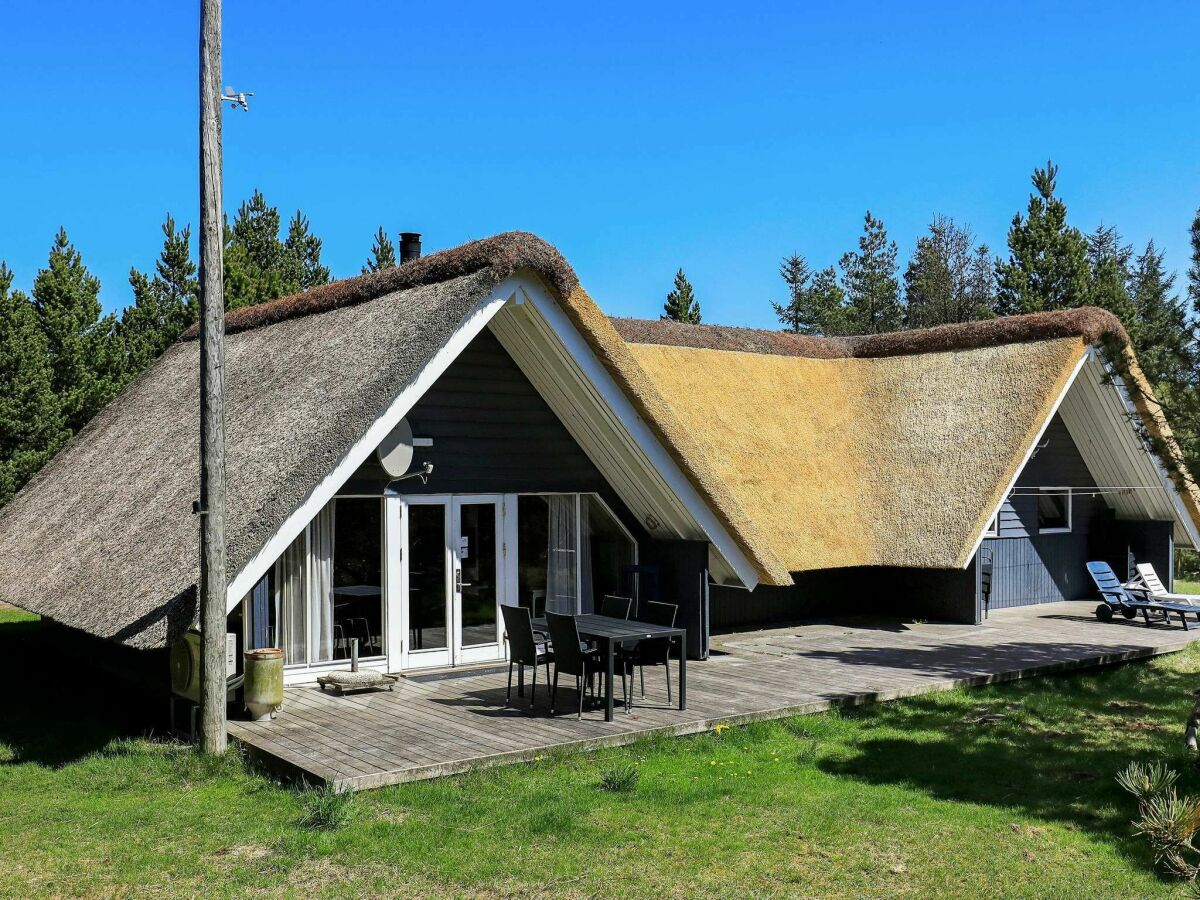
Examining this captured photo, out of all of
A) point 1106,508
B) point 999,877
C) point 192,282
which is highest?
point 192,282

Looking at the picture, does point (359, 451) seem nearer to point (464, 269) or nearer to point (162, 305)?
point (464, 269)

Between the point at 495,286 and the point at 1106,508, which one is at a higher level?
the point at 495,286

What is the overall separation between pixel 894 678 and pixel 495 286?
5649 millimetres

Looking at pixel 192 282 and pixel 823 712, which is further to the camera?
pixel 192 282

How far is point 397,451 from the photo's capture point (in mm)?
11008

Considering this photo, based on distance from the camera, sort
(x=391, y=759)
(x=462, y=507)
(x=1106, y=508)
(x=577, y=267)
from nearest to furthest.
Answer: (x=391, y=759)
(x=577, y=267)
(x=462, y=507)
(x=1106, y=508)

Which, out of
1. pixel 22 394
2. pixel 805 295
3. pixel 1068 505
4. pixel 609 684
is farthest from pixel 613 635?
pixel 805 295

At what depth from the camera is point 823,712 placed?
31.5ft

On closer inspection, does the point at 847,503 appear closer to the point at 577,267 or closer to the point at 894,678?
the point at 894,678

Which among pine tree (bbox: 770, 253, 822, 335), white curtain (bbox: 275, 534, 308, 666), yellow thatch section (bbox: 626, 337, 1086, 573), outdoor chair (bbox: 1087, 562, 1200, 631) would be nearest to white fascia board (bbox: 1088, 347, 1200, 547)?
yellow thatch section (bbox: 626, 337, 1086, 573)


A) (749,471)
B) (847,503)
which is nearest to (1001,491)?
(847,503)

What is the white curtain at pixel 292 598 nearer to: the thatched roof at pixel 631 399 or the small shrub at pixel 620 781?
the thatched roof at pixel 631 399

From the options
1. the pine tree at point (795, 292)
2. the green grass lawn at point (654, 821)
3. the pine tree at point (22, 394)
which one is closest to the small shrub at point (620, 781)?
the green grass lawn at point (654, 821)

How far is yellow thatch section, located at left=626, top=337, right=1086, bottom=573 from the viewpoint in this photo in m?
14.5
